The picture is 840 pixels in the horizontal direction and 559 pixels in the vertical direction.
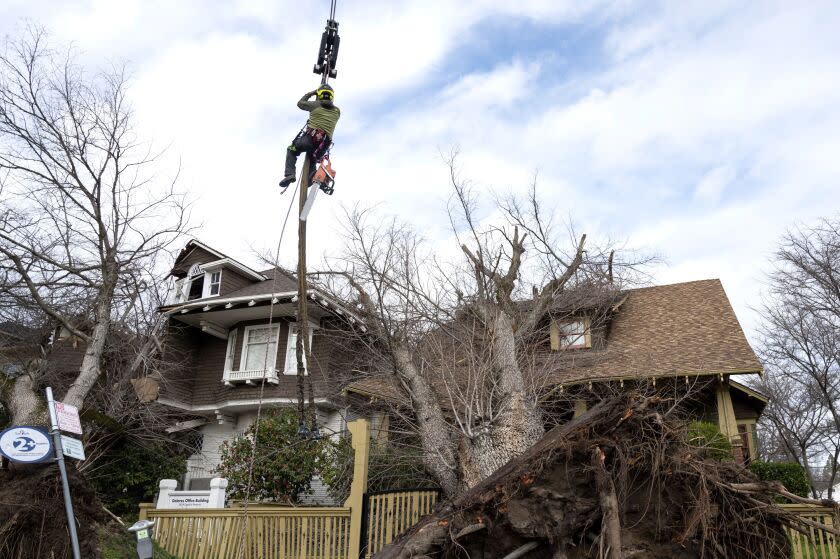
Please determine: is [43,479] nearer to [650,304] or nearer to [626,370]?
[626,370]

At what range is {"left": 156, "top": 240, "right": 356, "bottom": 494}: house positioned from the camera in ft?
66.6

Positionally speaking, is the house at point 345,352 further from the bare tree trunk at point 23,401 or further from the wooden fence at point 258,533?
the wooden fence at point 258,533

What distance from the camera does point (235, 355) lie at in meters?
22.1

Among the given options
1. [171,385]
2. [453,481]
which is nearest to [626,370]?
[453,481]

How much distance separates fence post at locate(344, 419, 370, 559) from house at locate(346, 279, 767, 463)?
10.8 feet

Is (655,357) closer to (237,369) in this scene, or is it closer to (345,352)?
(345,352)

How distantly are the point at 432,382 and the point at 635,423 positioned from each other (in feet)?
29.9

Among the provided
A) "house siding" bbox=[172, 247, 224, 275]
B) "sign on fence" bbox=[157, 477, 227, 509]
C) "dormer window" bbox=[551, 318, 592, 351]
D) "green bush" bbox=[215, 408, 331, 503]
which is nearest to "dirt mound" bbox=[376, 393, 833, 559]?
"sign on fence" bbox=[157, 477, 227, 509]

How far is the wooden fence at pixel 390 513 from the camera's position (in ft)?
34.0

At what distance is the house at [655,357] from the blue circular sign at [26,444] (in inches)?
298

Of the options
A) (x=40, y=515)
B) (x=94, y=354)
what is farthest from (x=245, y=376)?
(x=40, y=515)

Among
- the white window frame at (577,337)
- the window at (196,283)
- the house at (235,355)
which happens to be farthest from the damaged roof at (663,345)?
the window at (196,283)

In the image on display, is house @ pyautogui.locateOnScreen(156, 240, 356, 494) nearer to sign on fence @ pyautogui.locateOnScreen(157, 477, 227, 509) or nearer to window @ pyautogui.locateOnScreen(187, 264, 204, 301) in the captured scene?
window @ pyautogui.locateOnScreen(187, 264, 204, 301)

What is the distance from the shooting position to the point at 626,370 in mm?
16344
